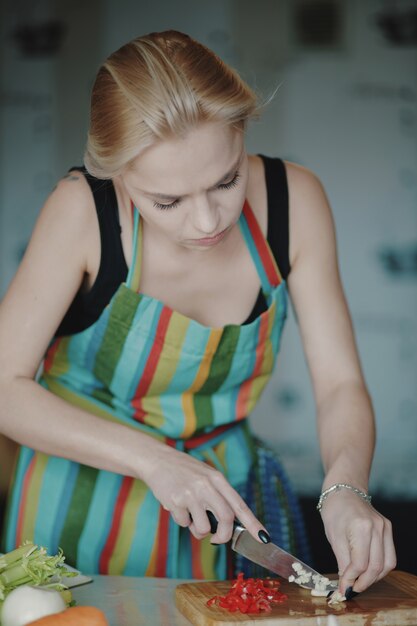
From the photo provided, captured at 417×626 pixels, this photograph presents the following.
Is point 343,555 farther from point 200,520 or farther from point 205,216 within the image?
point 205,216

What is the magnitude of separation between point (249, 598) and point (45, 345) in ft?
2.05

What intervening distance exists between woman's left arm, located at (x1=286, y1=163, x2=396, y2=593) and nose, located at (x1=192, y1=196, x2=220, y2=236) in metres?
0.36

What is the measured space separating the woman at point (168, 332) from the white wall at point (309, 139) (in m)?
2.89

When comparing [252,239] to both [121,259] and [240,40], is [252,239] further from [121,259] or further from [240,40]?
[240,40]

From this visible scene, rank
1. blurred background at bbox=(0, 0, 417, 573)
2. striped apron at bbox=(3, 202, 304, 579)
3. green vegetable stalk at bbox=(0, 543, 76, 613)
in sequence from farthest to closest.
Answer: blurred background at bbox=(0, 0, 417, 573) → striped apron at bbox=(3, 202, 304, 579) → green vegetable stalk at bbox=(0, 543, 76, 613)

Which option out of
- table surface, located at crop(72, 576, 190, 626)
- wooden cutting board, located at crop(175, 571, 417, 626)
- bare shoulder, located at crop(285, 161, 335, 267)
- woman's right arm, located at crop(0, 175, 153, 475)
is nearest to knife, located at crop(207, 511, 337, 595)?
wooden cutting board, located at crop(175, 571, 417, 626)

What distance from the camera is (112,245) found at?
5.99 feet

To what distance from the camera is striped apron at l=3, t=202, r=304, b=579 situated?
1882 millimetres

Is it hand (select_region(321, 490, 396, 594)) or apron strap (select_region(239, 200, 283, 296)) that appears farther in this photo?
apron strap (select_region(239, 200, 283, 296))

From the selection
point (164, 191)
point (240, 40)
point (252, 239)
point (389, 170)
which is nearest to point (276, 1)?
point (240, 40)

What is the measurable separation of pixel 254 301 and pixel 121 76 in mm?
574

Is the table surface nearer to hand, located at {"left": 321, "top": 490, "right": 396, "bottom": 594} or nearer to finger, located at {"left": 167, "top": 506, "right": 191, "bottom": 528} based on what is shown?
finger, located at {"left": 167, "top": 506, "right": 191, "bottom": 528}

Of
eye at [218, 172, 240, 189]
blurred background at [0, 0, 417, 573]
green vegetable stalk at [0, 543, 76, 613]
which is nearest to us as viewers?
green vegetable stalk at [0, 543, 76, 613]

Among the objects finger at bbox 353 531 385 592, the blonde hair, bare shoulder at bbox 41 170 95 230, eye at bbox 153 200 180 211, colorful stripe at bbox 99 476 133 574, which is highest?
the blonde hair
